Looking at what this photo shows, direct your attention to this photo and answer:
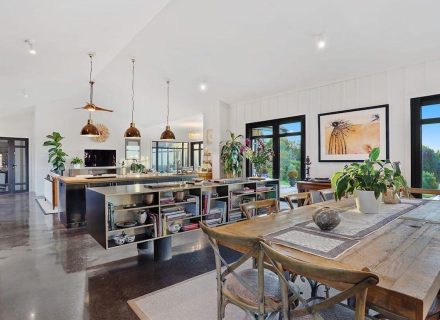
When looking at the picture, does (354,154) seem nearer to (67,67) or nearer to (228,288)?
(228,288)

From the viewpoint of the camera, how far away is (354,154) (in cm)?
496

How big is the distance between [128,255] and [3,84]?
5.50 meters

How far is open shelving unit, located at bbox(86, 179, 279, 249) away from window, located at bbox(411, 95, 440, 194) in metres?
2.79

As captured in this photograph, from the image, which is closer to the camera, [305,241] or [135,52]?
[305,241]

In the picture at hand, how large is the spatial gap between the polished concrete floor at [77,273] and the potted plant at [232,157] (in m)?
2.75

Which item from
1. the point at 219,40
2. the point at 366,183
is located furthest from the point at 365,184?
the point at 219,40

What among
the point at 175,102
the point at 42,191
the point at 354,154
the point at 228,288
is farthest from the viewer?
the point at 42,191

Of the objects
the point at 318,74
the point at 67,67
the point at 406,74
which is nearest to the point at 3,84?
the point at 67,67

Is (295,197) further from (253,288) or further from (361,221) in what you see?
(253,288)

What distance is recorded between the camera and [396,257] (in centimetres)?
123

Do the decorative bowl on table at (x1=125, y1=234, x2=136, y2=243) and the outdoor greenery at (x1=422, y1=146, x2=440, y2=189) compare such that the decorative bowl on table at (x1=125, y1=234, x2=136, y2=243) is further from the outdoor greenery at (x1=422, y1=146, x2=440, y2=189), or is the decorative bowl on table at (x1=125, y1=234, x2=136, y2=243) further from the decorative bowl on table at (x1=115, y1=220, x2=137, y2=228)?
the outdoor greenery at (x1=422, y1=146, x2=440, y2=189)

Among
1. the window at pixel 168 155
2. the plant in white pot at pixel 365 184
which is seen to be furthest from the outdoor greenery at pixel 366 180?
the window at pixel 168 155

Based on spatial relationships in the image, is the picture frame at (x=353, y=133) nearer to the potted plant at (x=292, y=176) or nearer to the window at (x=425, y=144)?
the window at (x=425, y=144)

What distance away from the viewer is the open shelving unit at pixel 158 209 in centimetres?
281
